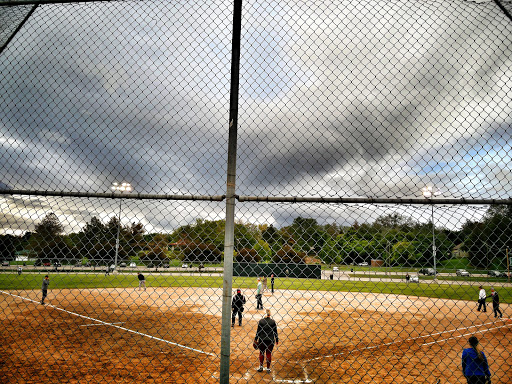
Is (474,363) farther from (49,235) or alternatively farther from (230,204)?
(49,235)

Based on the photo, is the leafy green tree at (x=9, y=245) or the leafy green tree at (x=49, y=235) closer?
the leafy green tree at (x=49, y=235)

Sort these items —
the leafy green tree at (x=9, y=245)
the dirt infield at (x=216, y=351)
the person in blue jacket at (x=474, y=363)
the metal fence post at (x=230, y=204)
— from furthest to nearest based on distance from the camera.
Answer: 1. the dirt infield at (x=216, y=351)
2. the person in blue jacket at (x=474, y=363)
3. the leafy green tree at (x=9, y=245)
4. the metal fence post at (x=230, y=204)

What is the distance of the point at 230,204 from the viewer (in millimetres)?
2461

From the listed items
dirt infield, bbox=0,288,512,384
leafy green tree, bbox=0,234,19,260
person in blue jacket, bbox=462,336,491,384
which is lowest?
dirt infield, bbox=0,288,512,384

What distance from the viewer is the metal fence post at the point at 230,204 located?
91.7 inches

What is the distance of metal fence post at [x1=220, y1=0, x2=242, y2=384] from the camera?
2.33 meters

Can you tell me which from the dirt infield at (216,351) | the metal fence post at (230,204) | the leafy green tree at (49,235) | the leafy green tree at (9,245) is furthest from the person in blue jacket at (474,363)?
the leafy green tree at (9,245)

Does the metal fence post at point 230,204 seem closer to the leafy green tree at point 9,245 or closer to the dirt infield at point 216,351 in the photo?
the leafy green tree at point 9,245

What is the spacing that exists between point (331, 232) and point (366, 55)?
6.64 ft

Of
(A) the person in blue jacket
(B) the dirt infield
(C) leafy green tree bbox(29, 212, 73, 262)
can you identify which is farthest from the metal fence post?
(A) the person in blue jacket

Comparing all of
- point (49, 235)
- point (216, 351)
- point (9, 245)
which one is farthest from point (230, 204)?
point (216, 351)

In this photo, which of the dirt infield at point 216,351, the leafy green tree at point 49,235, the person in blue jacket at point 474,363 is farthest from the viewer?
the dirt infield at point 216,351

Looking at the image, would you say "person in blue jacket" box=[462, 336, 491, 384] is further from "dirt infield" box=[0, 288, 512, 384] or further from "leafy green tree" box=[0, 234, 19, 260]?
"leafy green tree" box=[0, 234, 19, 260]

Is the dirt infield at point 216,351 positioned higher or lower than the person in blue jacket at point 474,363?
lower
